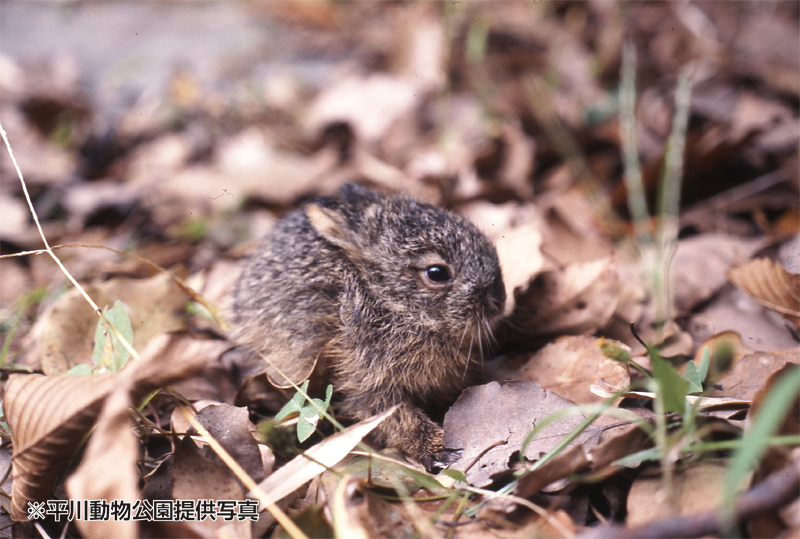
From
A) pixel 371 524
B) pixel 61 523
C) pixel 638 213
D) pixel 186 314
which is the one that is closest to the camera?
pixel 371 524

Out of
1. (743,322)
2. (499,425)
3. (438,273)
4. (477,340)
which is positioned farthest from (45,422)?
(743,322)

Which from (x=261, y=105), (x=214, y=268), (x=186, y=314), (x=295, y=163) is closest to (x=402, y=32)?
(x=261, y=105)

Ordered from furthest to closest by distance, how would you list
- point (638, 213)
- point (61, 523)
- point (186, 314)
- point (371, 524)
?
1. point (638, 213)
2. point (186, 314)
3. point (61, 523)
4. point (371, 524)

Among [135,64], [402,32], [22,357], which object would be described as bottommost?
[22,357]

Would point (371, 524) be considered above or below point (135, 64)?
below

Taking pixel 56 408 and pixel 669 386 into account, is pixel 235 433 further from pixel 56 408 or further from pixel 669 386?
pixel 669 386

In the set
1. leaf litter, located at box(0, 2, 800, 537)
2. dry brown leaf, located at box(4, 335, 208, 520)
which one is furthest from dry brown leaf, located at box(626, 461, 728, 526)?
dry brown leaf, located at box(4, 335, 208, 520)

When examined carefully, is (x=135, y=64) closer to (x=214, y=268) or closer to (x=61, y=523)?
(x=214, y=268)
